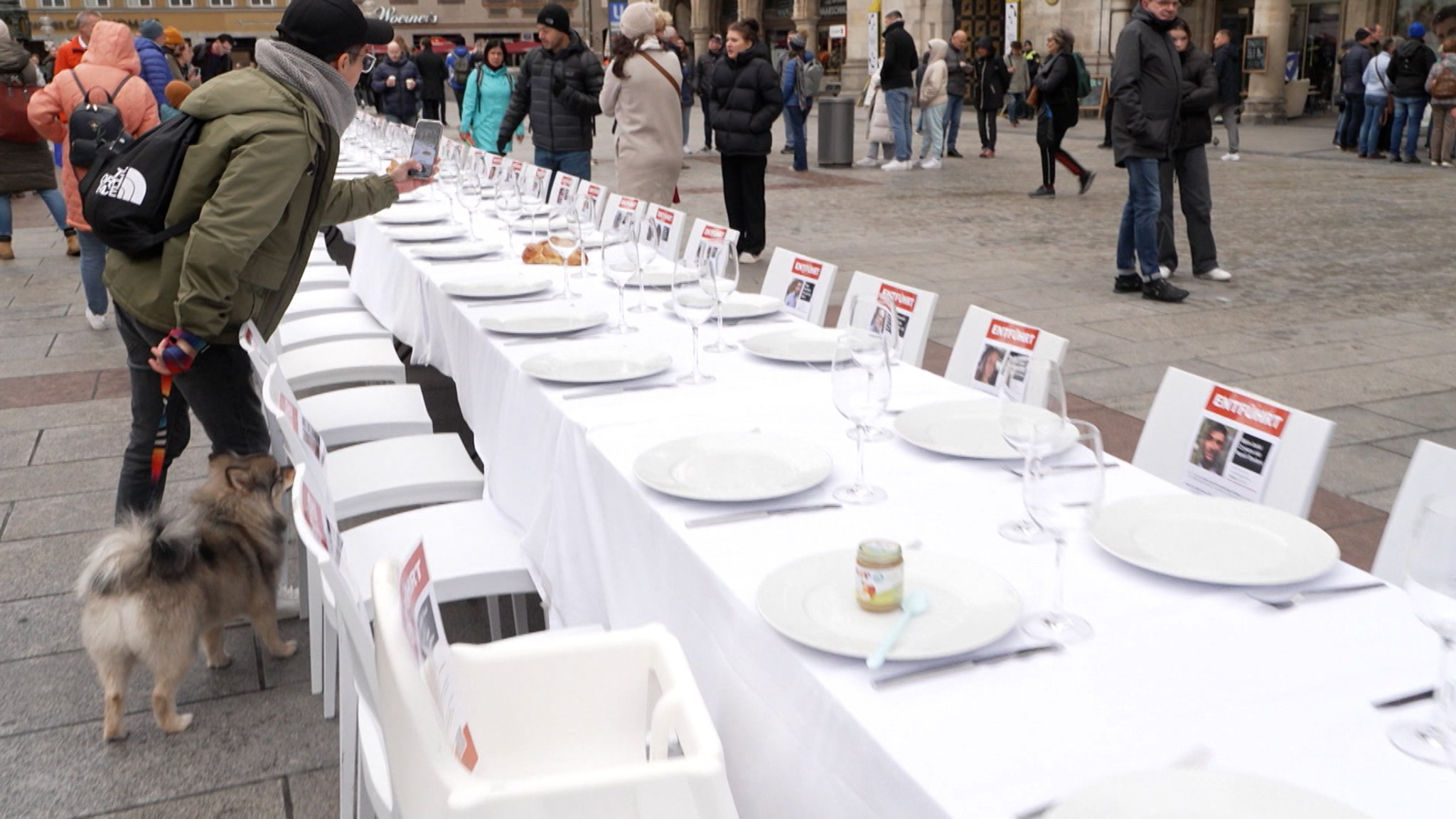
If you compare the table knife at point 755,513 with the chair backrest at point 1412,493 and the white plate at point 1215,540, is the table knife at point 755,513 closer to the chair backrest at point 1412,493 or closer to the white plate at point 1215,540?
the white plate at point 1215,540

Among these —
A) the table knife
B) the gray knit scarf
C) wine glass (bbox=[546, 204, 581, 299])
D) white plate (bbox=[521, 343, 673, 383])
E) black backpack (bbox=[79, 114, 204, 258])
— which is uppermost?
the gray knit scarf

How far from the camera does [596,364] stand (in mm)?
2877

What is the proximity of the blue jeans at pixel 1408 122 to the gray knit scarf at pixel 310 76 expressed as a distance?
1375 cm

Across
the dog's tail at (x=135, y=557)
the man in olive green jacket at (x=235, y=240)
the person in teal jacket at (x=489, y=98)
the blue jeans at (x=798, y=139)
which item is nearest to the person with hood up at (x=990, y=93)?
the blue jeans at (x=798, y=139)

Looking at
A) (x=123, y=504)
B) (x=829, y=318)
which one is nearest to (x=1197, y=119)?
(x=829, y=318)

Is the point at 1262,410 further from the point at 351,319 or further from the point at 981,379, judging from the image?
the point at 351,319

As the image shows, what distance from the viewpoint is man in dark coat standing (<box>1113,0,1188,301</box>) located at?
6551mm

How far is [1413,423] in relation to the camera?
4555 mm

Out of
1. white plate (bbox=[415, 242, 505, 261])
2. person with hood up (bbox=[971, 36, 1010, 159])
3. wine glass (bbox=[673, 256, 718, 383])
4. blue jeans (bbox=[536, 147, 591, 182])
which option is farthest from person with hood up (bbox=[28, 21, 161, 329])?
person with hood up (bbox=[971, 36, 1010, 159])

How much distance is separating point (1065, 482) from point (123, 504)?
2.90 metres

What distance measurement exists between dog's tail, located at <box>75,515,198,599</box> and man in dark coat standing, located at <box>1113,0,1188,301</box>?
218 inches

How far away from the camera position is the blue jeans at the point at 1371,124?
14047 millimetres

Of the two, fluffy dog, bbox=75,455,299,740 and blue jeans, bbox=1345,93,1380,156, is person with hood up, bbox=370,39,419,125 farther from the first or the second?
fluffy dog, bbox=75,455,299,740

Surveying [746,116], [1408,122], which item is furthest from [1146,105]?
[1408,122]
